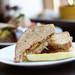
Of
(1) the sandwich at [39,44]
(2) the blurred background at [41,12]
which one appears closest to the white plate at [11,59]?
(1) the sandwich at [39,44]

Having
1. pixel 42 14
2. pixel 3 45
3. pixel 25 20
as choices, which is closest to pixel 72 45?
pixel 3 45

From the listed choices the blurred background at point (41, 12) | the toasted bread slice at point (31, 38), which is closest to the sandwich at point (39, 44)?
the toasted bread slice at point (31, 38)

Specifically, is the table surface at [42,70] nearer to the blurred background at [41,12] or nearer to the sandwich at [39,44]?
the sandwich at [39,44]

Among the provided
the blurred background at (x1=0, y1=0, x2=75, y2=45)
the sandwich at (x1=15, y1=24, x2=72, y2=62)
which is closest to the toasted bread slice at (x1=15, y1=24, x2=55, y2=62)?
the sandwich at (x1=15, y1=24, x2=72, y2=62)

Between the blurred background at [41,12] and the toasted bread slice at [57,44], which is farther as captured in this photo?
the blurred background at [41,12]

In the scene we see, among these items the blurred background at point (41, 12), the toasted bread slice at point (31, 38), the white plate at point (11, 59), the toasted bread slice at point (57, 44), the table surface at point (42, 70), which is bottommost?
the blurred background at point (41, 12)

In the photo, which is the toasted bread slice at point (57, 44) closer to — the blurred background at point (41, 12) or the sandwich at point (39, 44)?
the sandwich at point (39, 44)

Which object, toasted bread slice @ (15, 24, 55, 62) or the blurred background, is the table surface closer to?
toasted bread slice @ (15, 24, 55, 62)

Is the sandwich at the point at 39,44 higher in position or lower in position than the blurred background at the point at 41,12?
higher
